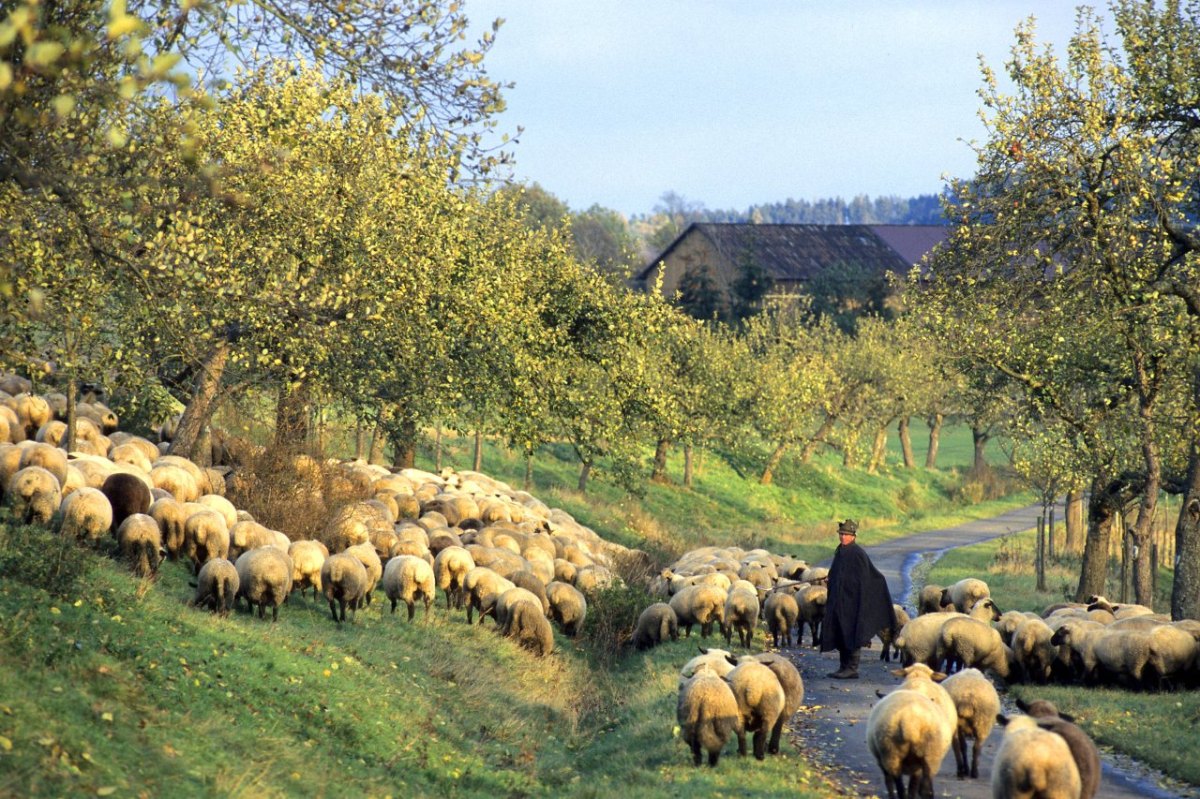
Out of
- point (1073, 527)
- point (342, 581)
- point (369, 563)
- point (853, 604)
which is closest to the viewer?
point (853, 604)

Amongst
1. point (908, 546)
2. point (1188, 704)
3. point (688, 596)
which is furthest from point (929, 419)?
point (1188, 704)

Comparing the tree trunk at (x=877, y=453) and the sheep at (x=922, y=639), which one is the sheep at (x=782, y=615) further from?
the tree trunk at (x=877, y=453)

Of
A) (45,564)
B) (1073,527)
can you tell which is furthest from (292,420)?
(1073,527)

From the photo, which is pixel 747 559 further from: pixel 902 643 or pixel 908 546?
pixel 908 546

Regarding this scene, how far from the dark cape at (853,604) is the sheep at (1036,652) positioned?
6.10 ft

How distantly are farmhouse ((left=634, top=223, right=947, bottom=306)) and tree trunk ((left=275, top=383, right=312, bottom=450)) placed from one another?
59.6 m

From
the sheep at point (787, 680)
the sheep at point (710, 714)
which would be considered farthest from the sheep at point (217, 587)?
the sheep at point (787, 680)

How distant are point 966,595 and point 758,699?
1148 centimetres

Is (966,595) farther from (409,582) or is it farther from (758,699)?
(758,699)

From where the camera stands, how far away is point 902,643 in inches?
707

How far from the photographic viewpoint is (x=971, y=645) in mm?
17500

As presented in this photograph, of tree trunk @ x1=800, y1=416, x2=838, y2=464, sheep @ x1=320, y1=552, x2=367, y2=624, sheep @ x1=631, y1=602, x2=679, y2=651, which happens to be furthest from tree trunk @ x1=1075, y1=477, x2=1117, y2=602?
tree trunk @ x1=800, y1=416, x2=838, y2=464

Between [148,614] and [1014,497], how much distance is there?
6749cm

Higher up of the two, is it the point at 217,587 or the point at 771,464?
the point at 771,464
